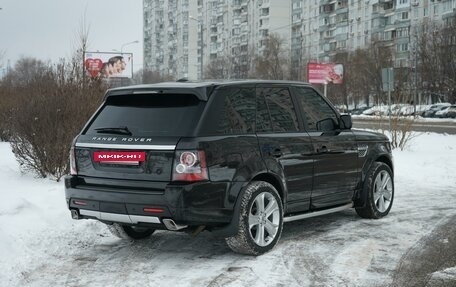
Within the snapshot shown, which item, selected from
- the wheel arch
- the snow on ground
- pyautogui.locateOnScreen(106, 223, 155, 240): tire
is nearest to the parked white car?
the snow on ground

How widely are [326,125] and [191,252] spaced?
221 cm

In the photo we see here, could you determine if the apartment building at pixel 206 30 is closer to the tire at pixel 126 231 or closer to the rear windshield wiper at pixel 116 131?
the tire at pixel 126 231

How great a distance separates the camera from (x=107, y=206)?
5480mm

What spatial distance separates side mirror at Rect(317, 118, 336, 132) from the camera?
685 cm

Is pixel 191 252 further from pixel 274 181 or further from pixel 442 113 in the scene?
pixel 442 113

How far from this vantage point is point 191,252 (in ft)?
20.3

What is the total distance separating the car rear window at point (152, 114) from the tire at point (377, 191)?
122 inches

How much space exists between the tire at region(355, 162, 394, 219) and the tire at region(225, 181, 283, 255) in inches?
77.5

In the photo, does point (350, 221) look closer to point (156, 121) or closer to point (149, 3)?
point (156, 121)

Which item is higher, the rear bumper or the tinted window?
the tinted window

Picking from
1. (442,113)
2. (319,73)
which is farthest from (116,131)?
(442,113)

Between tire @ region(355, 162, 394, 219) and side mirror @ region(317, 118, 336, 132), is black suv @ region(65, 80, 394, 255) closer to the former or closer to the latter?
side mirror @ region(317, 118, 336, 132)

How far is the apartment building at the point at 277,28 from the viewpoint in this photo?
7500 cm

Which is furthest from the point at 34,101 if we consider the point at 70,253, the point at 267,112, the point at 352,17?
the point at 352,17
